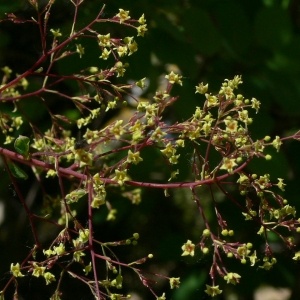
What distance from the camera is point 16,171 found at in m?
1.17

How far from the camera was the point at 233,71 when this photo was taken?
1772mm

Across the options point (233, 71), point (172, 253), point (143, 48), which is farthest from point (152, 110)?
point (172, 253)

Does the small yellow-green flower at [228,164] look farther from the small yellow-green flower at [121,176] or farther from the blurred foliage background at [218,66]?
the blurred foliage background at [218,66]

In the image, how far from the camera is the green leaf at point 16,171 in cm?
116

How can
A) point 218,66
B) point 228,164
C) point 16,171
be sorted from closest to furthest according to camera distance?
1. point 228,164
2. point 16,171
3. point 218,66

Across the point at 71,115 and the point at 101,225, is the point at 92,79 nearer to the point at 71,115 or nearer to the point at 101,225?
the point at 71,115

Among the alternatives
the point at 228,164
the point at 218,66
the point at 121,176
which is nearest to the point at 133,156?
the point at 121,176

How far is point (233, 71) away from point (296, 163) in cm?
39

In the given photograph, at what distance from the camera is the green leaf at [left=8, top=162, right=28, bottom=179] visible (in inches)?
45.8

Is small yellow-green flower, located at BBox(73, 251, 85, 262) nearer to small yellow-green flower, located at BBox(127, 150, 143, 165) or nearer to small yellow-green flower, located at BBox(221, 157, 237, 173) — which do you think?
small yellow-green flower, located at BBox(127, 150, 143, 165)

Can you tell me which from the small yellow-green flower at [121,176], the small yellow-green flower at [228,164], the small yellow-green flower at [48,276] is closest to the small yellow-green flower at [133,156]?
the small yellow-green flower at [121,176]

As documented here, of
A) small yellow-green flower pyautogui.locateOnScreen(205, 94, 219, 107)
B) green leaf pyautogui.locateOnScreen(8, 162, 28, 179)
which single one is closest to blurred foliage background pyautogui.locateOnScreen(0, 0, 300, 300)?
small yellow-green flower pyautogui.locateOnScreen(205, 94, 219, 107)

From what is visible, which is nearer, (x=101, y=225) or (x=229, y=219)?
(x=229, y=219)

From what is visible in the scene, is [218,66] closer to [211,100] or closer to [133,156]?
[211,100]
